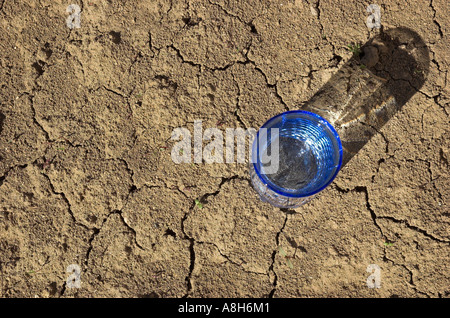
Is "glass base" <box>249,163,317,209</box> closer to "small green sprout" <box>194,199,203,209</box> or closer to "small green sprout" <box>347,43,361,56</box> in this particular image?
"small green sprout" <box>194,199,203,209</box>

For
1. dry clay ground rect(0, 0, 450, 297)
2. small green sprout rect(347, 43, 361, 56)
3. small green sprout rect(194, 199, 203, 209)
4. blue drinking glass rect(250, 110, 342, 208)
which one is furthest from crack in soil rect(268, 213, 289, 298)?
small green sprout rect(347, 43, 361, 56)

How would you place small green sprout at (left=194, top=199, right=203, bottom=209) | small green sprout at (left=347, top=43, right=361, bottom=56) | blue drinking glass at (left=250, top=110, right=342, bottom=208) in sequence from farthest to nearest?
1. small green sprout at (left=347, top=43, right=361, bottom=56)
2. small green sprout at (left=194, top=199, right=203, bottom=209)
3. blue drinking glass at (left=250, top=110, right=342, bottom=208)

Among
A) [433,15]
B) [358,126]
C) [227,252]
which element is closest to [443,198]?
[358,126]

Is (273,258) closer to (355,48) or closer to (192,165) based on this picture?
(192,165)

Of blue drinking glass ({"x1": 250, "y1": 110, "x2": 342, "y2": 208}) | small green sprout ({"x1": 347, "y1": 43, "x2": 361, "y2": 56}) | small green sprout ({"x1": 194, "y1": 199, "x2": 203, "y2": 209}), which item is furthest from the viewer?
small green sprout ({"x1": 347, "y1": 43, "x2": 361, "y2": 56})

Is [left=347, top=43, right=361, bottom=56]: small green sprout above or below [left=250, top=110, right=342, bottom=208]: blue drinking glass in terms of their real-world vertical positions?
above

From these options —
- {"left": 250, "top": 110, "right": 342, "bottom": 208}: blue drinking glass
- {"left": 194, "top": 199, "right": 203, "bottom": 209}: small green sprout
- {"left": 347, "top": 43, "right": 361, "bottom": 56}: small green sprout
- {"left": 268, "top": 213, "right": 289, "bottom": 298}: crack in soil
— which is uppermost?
{"left": 347, "top": 43, "right": 361, "bottom": 56}: small green sprout
